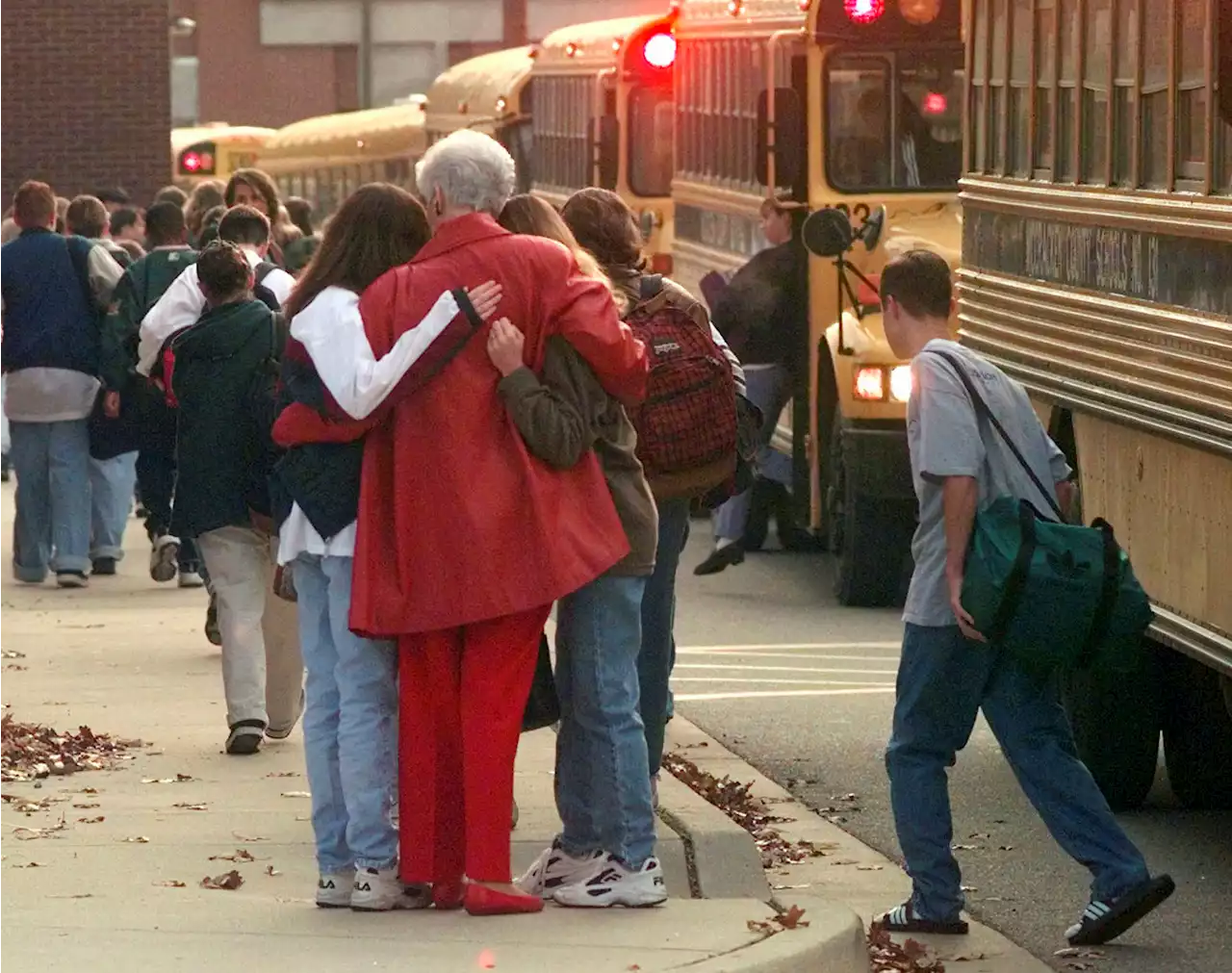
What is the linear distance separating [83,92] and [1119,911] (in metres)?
22.1

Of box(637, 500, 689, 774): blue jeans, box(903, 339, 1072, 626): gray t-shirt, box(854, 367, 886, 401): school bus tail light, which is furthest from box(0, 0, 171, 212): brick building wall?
box(903, 339, 1072, 626): gray t-shirt

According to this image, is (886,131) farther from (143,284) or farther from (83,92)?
(83,92)

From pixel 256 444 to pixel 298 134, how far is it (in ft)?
102

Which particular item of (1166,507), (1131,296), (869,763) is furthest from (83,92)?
(1166,507)

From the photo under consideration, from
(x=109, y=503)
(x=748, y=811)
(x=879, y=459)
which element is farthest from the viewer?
(x=109, y=503)

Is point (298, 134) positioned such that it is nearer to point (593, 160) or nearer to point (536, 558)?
point (593, 160)

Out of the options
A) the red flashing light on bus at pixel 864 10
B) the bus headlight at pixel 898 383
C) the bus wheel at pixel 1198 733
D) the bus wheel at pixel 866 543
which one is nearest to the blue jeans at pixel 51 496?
the bus wheel at pixel 866 543

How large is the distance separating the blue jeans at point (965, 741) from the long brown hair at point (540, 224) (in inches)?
45.8

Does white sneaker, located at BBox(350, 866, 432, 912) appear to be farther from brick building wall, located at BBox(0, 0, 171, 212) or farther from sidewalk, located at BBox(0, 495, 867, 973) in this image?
brick building wall, located at BBox(0, 0, 171, 212)

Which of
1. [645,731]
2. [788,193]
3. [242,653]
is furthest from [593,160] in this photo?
[645,731]

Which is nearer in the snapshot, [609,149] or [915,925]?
[915,925]

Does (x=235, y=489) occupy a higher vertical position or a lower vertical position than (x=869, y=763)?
→ higher

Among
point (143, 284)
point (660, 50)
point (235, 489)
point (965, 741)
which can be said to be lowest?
point (965, 741)

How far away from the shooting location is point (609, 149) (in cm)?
2080
